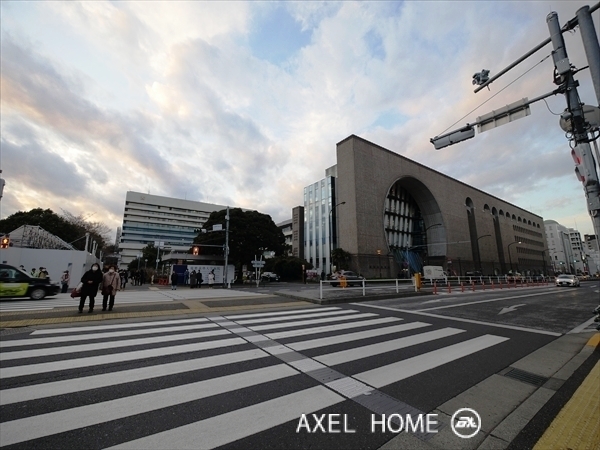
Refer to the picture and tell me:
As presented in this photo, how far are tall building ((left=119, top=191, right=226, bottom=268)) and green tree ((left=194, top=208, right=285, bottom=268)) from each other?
157ft

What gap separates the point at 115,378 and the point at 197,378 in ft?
3.65

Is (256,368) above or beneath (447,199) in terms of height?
beneath

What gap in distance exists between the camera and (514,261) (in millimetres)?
73062

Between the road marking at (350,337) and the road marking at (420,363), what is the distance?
1.42 metres

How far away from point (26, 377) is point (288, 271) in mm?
41482

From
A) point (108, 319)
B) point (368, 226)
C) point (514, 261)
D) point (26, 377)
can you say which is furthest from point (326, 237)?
point (514, 261)

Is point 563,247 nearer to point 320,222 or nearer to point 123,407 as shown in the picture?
point 320,222

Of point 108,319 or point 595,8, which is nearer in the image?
point 595,8

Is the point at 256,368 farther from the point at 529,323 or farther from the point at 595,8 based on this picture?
the point at 595,8

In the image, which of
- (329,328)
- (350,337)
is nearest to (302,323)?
(329,328)

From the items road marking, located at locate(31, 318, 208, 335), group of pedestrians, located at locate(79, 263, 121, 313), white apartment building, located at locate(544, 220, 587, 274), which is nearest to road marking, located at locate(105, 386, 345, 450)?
road marking, located at locate(31, 318, 208, 335)

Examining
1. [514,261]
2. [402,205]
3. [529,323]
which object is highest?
[402,205]

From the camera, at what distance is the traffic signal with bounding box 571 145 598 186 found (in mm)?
5547

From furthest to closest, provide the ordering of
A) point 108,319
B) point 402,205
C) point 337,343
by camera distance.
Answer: point 402,205, point 108,319, point 337,343
